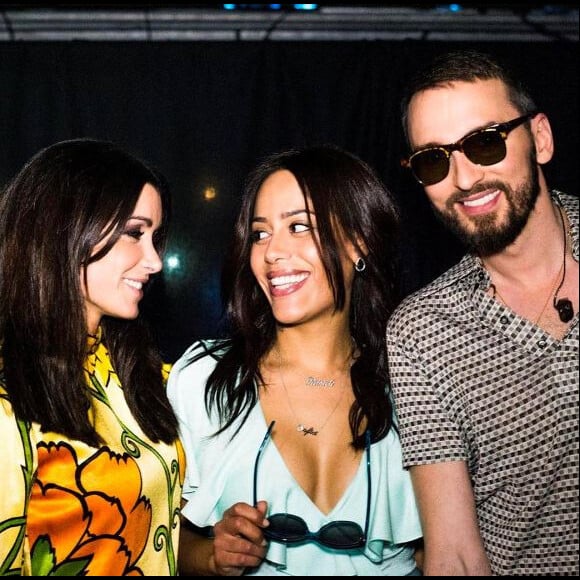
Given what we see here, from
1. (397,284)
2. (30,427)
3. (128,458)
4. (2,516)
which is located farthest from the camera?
(397,284)

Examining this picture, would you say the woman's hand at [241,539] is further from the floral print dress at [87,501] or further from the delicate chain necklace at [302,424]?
the delicate chain necklace at [302,424]

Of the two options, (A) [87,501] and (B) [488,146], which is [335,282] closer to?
(B) [488,146]

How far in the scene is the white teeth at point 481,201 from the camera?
185cm

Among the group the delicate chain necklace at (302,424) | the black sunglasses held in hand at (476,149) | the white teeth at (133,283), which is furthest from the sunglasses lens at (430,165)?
the white teeth at (133,283)

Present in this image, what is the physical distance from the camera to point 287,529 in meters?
2.00

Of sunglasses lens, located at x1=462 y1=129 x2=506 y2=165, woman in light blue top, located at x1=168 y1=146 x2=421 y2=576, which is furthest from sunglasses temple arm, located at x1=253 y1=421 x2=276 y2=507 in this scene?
sunglasses lens, located at x1=462 y1=129 x2=506 y2=165

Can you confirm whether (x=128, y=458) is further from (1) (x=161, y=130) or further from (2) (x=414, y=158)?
(1) (x=161, y=130)

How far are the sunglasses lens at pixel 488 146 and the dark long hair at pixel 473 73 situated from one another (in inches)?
5.4

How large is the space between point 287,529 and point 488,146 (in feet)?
3.91

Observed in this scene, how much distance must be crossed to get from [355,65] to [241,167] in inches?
28.3

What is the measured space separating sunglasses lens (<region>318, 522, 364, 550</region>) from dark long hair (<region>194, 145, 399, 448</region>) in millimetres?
276

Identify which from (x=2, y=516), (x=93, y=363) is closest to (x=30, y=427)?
(x=2, y=516)

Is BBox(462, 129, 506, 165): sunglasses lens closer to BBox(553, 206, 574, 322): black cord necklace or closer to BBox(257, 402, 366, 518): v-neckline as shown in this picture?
BBox(553, 206, 574, 322): black cord necklace

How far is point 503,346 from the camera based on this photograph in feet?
6.14
